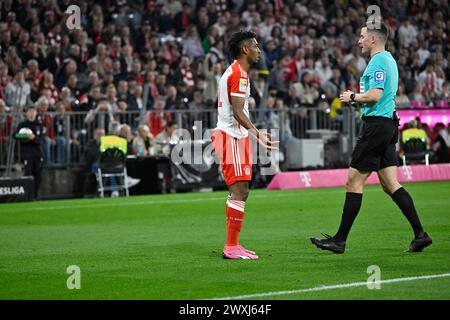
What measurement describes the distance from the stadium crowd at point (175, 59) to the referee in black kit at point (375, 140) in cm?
1428

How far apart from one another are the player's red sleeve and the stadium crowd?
14.0 m

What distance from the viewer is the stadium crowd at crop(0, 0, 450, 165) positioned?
85.3 ft

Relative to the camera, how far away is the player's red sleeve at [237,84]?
11.5 meters

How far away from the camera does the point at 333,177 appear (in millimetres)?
26234

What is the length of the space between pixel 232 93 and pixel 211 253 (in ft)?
6.42

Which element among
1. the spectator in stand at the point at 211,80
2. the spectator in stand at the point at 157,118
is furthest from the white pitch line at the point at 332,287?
the spectator in stand at the point at 211,80

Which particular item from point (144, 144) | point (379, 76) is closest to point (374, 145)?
point (379, 76)

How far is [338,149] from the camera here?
29.5 m

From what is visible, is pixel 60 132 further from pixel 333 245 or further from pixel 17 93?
pixel 333 245

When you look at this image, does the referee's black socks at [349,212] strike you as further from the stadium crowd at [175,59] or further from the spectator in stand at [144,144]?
the spectator in stand at [144,144]

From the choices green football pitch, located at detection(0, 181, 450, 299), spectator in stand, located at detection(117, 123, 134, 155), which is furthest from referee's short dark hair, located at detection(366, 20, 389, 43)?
spectator in stand, located at detection(117, 123, 134, 155)

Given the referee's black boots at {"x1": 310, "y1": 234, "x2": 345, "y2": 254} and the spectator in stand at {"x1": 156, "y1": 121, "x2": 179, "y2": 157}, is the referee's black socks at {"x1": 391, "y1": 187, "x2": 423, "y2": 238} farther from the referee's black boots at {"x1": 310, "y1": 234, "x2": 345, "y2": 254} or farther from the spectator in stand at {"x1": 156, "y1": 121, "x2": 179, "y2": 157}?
the spectator in stand at {"x1": 156, "y1": 121, "x2": 179, "y2": 157}

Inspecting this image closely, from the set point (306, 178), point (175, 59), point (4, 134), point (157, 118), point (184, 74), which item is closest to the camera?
point (4, 134)

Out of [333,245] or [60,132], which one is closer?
[333,245]
